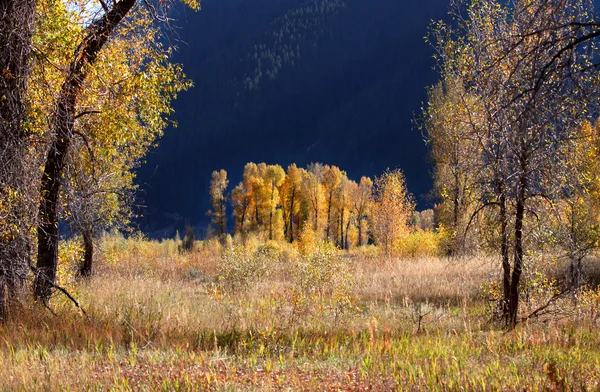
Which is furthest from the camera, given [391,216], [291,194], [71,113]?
[291,194]

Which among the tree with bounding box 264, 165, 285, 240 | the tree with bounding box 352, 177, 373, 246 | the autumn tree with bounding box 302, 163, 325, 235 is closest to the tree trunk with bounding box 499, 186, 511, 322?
the tree with bounding box 264, 165, 285, 240

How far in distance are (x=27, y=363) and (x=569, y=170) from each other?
26.4ft

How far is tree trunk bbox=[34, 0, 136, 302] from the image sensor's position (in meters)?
6.82

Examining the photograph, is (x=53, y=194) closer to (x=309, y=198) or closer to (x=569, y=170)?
(x=569, y=170)

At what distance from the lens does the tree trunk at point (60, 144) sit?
6.82 m

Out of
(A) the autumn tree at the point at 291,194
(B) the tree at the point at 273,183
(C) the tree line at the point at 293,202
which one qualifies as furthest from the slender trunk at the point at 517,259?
(A) the autumn tree at the point at 291,194

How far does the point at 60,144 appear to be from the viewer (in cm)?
705

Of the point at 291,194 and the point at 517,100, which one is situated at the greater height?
the point at 291,194

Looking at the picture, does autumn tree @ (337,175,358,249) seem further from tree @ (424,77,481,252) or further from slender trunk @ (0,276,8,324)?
slender trunk @ (0,276,8,324)

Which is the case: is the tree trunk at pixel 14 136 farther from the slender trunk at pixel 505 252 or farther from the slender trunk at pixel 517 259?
the slender trunk at pixel 517 259

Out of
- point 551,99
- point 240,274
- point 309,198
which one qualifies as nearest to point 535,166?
point 551,99

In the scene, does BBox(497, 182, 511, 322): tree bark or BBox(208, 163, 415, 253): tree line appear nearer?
BBox(497, 182, 511, 322): tree bark

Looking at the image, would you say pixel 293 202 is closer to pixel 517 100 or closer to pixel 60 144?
pixel 60 144

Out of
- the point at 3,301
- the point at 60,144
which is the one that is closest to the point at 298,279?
the point at 60,144
